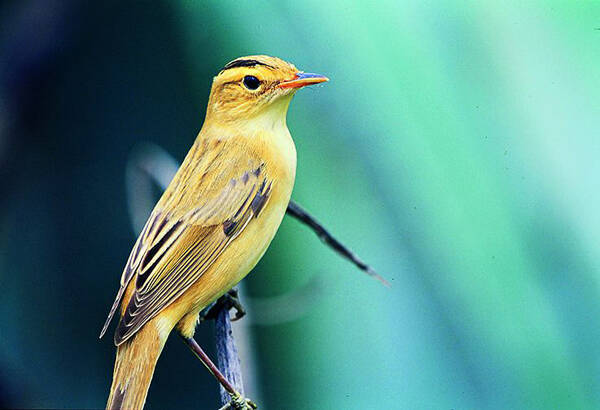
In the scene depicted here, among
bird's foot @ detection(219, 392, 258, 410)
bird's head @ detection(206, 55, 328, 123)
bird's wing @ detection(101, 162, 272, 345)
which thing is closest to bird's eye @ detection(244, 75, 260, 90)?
bird's head @ detection(206, 55, 328, 123)

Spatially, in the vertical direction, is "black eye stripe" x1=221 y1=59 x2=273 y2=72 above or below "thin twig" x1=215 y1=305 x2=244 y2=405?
above

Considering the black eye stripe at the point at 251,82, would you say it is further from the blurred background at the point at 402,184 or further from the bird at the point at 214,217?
the blurred background at the point at 402,184

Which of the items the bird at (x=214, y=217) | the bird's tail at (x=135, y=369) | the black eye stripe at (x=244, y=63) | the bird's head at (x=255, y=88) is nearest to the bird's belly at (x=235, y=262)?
the bird at (x=214, y=217)

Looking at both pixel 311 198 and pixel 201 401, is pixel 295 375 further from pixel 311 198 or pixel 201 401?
pixel 311 198

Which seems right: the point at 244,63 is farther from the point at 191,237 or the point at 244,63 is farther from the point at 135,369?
the point at 135,369

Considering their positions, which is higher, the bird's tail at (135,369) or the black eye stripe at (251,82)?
the black eye stripe at (251,82)

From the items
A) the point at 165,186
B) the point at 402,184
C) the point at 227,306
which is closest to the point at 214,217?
the point at 165,186

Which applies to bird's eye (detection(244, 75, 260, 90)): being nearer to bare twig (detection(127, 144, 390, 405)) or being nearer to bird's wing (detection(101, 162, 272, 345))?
bird's wing (detection(101, 162, 272, 345))
